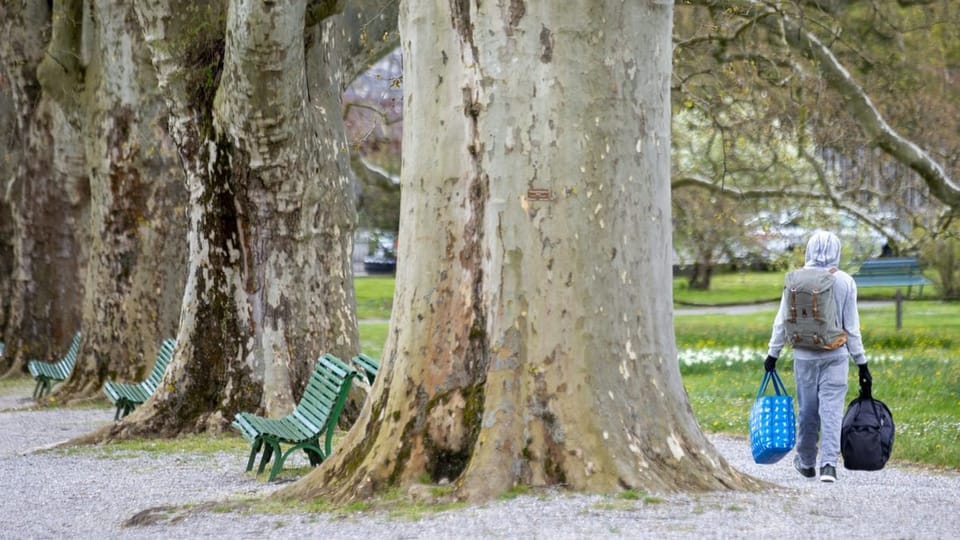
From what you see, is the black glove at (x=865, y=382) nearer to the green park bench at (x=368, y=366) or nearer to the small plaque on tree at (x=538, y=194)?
the small plaque on tree at (x=538, y=194)

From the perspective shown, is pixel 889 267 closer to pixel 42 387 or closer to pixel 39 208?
pixel 39 208

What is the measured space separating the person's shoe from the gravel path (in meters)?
0.06

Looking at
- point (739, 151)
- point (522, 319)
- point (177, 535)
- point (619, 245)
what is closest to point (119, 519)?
point (177, 535)

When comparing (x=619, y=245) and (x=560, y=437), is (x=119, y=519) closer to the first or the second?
(x=560, y=437)

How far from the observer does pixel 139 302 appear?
17.8 metres

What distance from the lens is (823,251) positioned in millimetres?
9516

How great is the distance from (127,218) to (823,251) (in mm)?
10051

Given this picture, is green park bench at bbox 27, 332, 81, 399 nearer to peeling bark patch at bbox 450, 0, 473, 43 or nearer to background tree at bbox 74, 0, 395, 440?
background tree at bbox 74, 0, 395, 440

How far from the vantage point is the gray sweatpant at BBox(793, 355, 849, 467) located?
946 cm

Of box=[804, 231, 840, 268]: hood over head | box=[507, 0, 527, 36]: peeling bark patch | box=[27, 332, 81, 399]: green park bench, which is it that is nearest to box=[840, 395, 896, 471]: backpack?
Result: box=[804, 231, 840, 268]: hood over head

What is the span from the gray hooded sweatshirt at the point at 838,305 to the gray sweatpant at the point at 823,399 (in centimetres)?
5

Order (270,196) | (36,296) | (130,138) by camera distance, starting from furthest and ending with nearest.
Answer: (36,296), (130,138), (270,196)

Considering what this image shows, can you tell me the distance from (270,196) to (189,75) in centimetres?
137

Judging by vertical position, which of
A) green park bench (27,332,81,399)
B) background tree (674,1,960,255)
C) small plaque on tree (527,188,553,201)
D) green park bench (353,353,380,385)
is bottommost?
green park bench (27,332,81,399)
